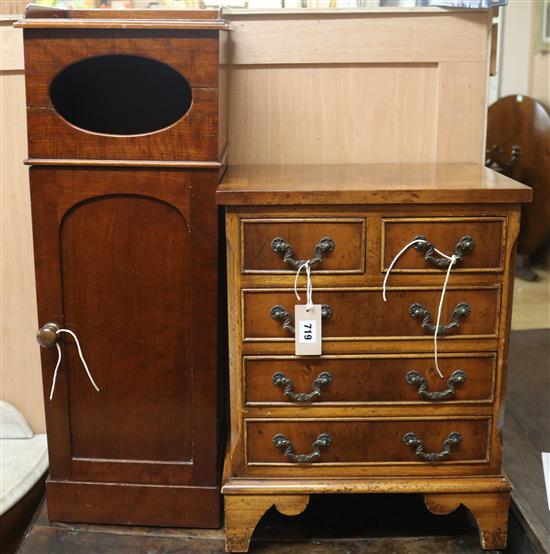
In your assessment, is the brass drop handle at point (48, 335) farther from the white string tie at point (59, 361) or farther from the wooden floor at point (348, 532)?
the wooden floor at point (348, 532)

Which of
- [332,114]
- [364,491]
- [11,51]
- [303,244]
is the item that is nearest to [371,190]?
[303,244]

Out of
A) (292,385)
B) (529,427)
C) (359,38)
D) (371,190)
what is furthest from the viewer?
(529,427)

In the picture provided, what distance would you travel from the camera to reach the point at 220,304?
1902mm

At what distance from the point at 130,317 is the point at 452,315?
0.71 m

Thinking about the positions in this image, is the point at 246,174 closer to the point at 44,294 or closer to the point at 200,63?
the point at 200,63

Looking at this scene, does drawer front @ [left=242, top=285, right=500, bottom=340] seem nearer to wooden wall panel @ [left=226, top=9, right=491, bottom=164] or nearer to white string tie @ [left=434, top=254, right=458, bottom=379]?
white string tie @ [left=434, top=254, right=458, bottom=379]

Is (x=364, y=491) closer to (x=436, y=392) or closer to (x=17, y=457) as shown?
(x=436, y=392)

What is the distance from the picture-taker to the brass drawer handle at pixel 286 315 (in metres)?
1.73

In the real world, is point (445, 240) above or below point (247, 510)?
above

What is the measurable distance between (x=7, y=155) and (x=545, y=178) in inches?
109

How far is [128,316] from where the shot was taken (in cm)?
185

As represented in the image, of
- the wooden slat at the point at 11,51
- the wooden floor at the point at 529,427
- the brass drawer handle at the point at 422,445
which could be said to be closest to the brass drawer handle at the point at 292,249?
the brass drawer handle at the point at 422,445

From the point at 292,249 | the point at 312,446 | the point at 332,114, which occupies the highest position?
the point at 332,114

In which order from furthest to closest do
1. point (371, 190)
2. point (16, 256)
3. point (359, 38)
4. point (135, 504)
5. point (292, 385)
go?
point (16, 256) < point (359, 38) < point (135, 504) < point (292, 385) < point (371, 190)
